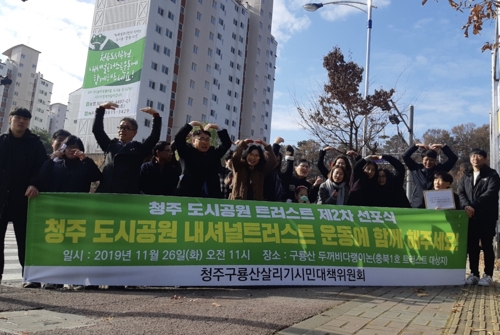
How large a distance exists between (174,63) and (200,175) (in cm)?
4660

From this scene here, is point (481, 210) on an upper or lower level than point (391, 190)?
lower

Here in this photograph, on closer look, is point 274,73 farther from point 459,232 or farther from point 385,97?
point 459,232

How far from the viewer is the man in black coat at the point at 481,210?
6.38m

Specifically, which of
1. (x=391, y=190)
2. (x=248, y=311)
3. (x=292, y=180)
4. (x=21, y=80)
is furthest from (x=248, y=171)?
(x=21, y=80)

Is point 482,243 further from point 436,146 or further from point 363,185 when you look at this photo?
point 363,185

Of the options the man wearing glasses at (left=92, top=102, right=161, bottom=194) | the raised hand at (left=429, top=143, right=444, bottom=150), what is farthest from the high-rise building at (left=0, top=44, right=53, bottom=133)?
the raised hand at (left=429, top=143, right=444, bottom=150)

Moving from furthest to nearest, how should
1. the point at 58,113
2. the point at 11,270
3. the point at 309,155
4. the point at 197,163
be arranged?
the point at 58,113, the point at 309,155, the point at 11,270, the point at 197,163

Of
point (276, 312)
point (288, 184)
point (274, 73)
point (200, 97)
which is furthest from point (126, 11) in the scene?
point (276, 312)

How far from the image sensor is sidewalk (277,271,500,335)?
3621 millimetres

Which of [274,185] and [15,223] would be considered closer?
[15,223]

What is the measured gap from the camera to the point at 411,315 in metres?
4.23

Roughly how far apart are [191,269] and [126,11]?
4743 cm

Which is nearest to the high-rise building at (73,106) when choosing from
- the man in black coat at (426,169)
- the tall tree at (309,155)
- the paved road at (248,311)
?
the tall tree at (309,155)

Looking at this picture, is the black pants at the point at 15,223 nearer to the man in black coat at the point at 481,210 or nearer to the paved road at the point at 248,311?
the paved road at the point at 248,311
